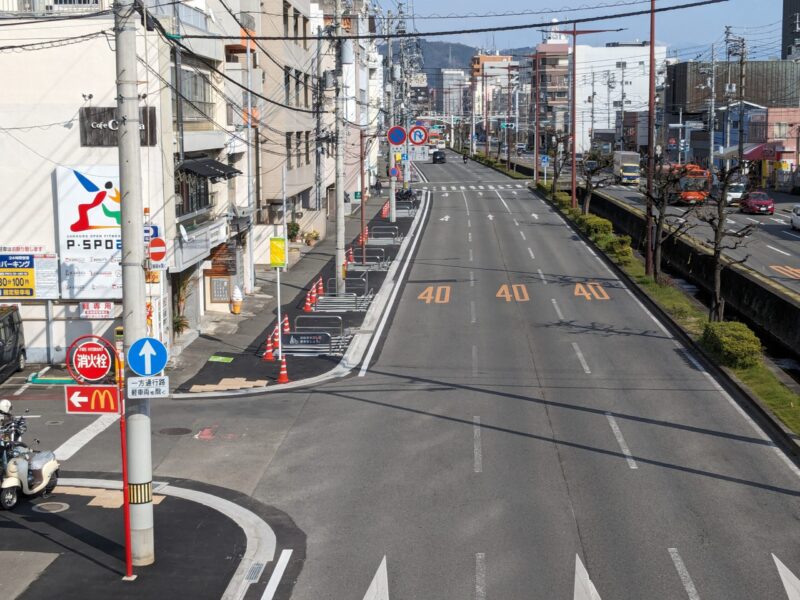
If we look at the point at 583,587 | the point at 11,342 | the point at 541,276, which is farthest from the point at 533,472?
the point at 541,276

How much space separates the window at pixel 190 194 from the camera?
30656mm

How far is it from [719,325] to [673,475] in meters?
10.6

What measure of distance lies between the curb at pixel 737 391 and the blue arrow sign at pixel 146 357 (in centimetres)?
1258

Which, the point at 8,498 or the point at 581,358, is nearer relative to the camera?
the point at 8,498

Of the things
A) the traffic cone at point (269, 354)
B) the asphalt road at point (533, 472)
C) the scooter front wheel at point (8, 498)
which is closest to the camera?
the asphalt road at point (533, 472)

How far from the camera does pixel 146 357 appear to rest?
13938 millimetres

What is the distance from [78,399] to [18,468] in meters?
3.94

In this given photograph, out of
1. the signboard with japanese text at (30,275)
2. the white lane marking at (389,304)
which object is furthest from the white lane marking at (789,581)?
the signboard with japanese text at (30,275)

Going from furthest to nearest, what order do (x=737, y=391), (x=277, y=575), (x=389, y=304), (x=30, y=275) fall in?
1. (x=389, y=304)
2. (x=30, y=275)
3. (x=737, y=391)
4. (x=277, y=575)

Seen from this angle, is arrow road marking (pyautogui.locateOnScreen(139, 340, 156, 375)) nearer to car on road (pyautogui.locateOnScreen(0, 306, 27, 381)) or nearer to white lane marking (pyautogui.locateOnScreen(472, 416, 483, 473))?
white lane marking (pyautogui.locateOnScreen(472, 416, 483, 473))

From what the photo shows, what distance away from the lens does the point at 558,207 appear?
69.8m

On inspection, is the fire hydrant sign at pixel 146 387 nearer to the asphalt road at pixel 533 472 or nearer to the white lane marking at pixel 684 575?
the asphalt road at pixel 533 472

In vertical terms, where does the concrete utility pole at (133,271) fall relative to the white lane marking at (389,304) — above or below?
above

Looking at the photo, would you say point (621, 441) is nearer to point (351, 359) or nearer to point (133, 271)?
point (351, 359)
